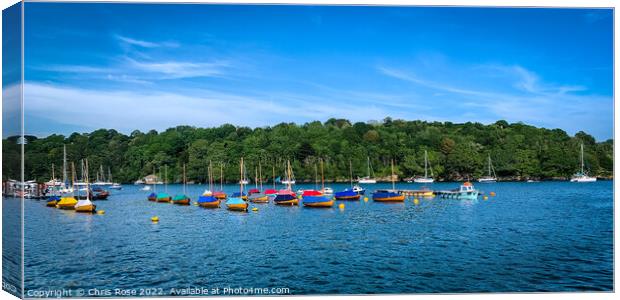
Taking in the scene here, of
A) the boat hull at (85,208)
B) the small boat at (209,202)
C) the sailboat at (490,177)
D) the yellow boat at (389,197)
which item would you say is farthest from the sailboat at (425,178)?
the boat hull at (85,208)

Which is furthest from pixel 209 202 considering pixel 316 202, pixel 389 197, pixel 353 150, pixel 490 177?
pixel 490 177

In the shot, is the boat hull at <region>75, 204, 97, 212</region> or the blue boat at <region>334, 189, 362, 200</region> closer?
the boat hull at <region>75, 204, 97, 212</region>

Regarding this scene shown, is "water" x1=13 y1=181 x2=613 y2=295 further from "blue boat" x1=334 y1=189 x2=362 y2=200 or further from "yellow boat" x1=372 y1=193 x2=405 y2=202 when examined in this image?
"blue boat" x1=334 y1=189 x2=362 y2=200

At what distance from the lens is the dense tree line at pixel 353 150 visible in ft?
146

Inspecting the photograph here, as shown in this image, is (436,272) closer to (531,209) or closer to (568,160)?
(531,209)

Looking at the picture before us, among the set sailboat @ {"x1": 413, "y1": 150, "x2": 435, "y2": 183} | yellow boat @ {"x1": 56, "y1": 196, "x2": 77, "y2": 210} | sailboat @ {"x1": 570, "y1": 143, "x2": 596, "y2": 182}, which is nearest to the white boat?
yellow boat @ {"x1": 56, "y1": 196, "x2": 77, "y2": 210}

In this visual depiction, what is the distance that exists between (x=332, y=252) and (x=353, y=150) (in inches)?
2256

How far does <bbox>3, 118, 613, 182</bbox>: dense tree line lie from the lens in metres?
44.6

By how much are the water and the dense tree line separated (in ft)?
46.2

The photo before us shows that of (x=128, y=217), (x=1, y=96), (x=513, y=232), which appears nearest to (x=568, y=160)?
(x=513, y=232)

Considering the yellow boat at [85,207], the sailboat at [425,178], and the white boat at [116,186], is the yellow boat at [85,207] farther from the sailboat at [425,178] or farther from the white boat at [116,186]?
the sailboat at [425,178]

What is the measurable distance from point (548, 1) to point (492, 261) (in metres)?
7.35

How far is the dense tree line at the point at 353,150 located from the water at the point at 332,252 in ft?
46.2

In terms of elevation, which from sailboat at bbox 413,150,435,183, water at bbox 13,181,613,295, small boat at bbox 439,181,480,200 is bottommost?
water at bbox 13,181,613,295
